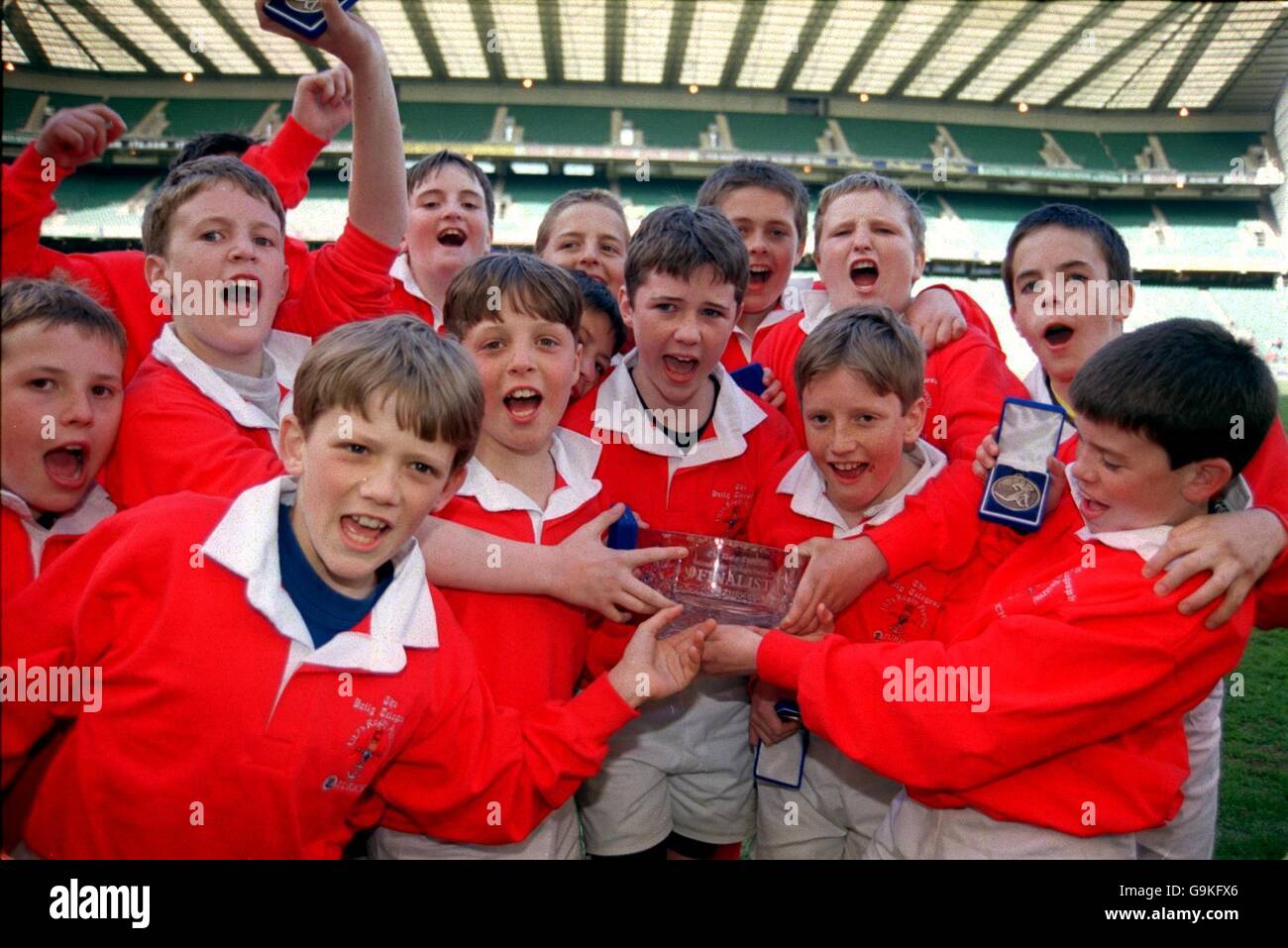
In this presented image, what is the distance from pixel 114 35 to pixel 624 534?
2286cm

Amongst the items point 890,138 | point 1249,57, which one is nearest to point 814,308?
point 1249,57

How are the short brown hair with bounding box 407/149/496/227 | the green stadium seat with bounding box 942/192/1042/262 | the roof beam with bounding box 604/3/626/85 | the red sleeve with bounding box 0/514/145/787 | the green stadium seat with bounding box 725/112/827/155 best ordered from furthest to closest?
the green stadium seat with bounding box 725/112/827/155, the green stadium seat with bounding box 942/192/1042/262, the roof beam with bounding box 604/3/626/85, the short brown hair with bounding box 407/149/496/227, the red sleeve with bounding box 0/514/145/787

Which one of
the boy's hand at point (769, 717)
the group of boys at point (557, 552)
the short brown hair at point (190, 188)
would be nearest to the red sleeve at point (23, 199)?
the group of boys at point (557, 552)

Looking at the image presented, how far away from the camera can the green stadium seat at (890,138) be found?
2559 cm

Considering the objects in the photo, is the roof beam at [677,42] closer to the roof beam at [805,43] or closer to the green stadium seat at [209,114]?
the roof beam at [805,43]

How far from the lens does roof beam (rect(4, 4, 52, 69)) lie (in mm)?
16516

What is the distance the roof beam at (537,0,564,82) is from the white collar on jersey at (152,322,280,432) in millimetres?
20588

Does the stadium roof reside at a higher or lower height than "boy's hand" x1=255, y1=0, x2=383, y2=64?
higher

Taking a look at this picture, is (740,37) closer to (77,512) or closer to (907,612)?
(907,612)

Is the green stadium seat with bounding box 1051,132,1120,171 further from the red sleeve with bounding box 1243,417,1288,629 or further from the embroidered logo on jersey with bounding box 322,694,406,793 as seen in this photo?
the embroidered logo on jersey with bounding box 322,694,406,793

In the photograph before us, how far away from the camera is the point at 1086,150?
26469 millimetres

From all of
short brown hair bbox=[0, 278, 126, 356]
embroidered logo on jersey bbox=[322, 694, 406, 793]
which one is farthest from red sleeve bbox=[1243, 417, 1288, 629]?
short brown hair bbox=[0, 278, 126, 356]

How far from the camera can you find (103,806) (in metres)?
1.62
